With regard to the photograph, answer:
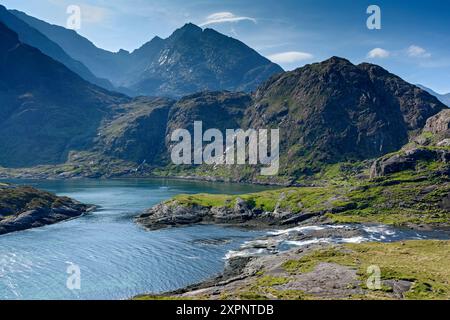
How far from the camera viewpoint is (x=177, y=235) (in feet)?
528

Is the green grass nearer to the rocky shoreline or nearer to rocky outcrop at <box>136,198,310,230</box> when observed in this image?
the rocky shoreline

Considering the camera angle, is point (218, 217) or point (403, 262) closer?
point (403, 262)

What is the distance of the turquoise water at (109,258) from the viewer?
9854 centimetres

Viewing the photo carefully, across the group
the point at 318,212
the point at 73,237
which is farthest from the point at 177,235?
the point at 318,212

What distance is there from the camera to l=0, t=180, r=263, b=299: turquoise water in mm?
98544

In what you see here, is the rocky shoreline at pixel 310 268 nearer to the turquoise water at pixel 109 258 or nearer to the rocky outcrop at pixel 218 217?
the turquoise water at pixel 109 258

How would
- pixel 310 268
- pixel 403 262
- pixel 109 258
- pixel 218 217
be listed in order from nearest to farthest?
pixel 310 268 → pixel 403 262 → pixel 109 258 → pixel 218 217

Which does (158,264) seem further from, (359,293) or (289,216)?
(289,216)

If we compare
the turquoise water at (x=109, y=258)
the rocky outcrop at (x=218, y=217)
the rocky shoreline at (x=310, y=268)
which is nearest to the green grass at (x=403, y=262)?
the rocky shoreline at (x=310, y=268)

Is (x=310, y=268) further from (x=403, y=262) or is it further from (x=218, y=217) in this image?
(x=218, y=217)

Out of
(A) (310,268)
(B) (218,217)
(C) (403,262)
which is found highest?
(C) (403,262)

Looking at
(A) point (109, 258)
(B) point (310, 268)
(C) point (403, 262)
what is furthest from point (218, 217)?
(C) point (403, 262)

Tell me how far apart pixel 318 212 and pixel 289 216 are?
13526 millimetres

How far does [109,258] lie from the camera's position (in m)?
127
